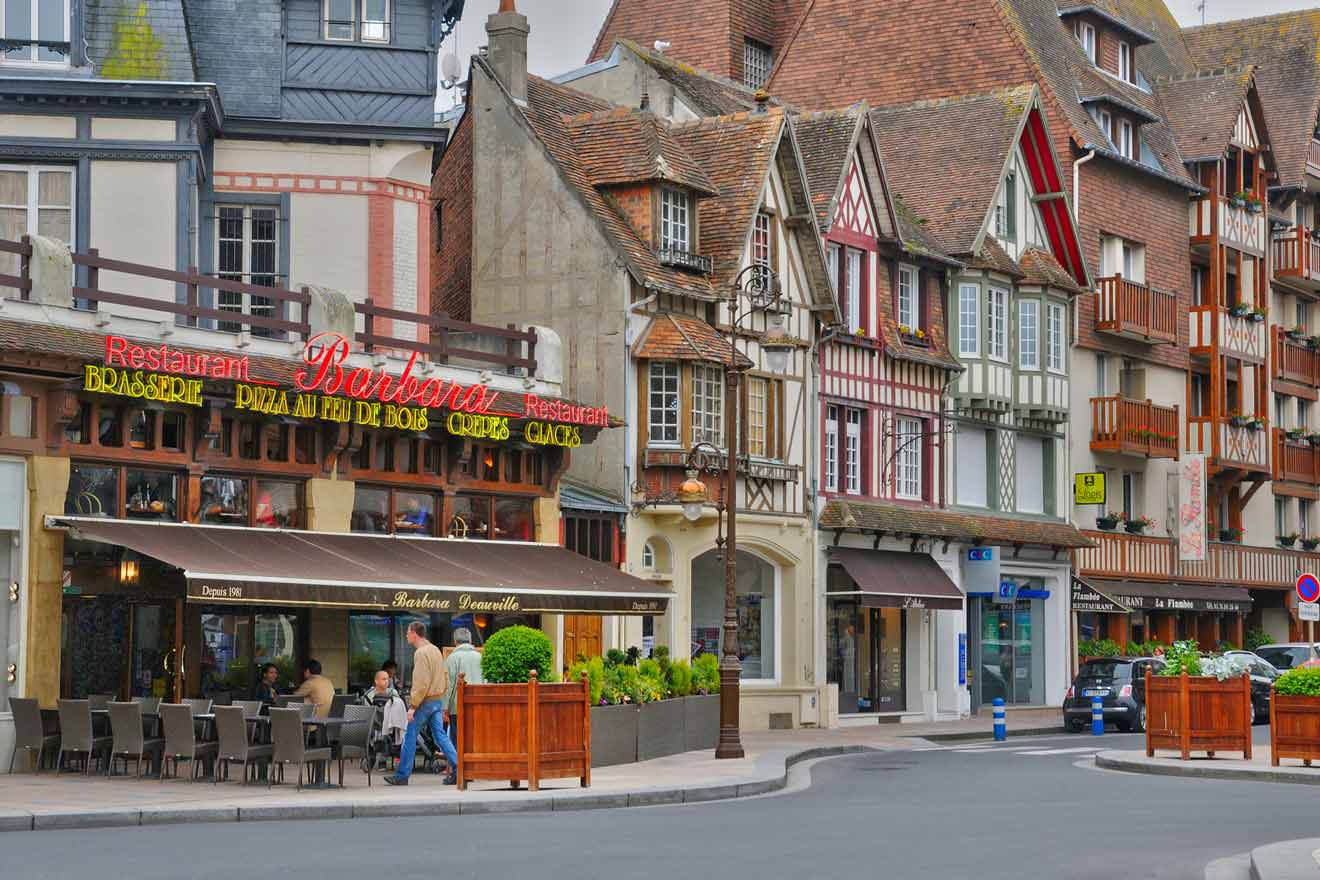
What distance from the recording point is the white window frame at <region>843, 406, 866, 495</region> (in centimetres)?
3962

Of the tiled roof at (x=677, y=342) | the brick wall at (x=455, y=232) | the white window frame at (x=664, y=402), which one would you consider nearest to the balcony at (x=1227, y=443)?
the tiled roof at (x=677, y=342)

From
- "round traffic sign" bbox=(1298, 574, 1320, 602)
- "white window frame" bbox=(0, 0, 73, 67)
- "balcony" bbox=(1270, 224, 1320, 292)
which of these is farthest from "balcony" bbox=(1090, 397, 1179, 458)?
"white window frame" bbox=(0, 0, 73, 67)

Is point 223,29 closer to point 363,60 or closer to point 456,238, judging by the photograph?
point 363,60

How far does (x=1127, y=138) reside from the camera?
50344mm

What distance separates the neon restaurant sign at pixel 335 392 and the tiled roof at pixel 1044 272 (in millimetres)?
15265

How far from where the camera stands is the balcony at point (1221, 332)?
51938mm

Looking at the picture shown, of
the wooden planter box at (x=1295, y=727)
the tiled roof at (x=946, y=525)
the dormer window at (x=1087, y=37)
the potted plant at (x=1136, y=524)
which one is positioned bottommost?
the wooden planter box at (x=1295, y=727)

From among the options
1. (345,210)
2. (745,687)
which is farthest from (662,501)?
(345,210)

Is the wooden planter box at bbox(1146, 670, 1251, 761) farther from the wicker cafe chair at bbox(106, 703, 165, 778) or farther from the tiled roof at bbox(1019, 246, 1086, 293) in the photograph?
the tiled roof at bbox(1019, 246, 1086, 293)

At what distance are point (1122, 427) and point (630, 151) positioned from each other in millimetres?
16634

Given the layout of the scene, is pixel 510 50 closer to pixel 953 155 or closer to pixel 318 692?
pixel 953 155

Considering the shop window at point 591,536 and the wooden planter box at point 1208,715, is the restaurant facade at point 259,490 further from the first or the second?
the wooden planter box at point 1208,715

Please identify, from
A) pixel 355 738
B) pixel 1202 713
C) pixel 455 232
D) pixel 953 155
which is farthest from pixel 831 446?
pixel 355 738

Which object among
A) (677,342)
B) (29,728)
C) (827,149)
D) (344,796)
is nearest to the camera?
(344,796)
